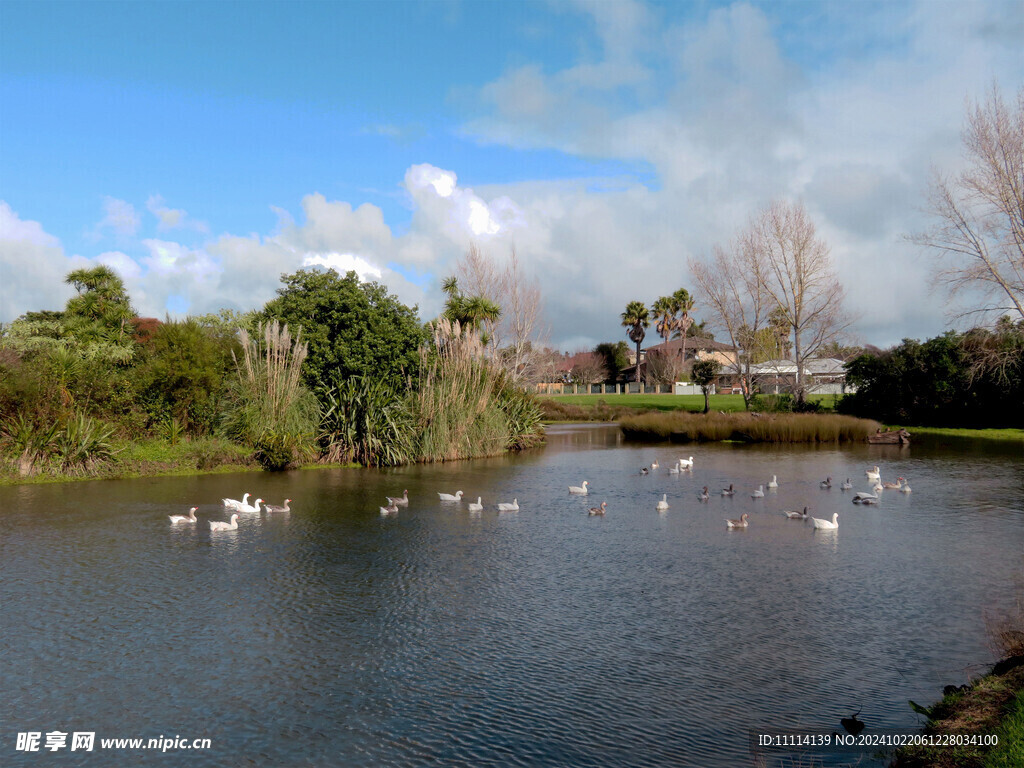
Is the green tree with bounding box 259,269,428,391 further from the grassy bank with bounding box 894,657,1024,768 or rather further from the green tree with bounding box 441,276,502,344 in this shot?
the grassy bank with bounding box 894,657,1024,768

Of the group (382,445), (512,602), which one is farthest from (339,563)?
(382,445)

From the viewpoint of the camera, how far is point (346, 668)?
7.75m

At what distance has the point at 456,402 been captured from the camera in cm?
2808

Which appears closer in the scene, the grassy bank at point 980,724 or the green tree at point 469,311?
the grassy bank at point 980,724

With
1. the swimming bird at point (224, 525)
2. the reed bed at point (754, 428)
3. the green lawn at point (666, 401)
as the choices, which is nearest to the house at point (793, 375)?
the green lawn at point (666, 401)

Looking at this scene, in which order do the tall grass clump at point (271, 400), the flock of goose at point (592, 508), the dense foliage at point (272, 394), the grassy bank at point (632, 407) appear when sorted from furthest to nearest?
the grassy bank at point (632, 407), the tall grass clump at point (271, 400), the dense foliage at point (272, 394), the flock of goose at point (592, 508)

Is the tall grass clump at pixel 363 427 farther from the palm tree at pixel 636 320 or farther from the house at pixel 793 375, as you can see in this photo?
the palm tree at pixel 636 320

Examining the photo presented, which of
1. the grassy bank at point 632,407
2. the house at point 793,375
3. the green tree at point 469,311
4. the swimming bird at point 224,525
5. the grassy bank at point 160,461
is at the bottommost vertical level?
the swimming bird at point 224,525

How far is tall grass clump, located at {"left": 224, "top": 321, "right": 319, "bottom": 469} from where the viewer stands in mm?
24312

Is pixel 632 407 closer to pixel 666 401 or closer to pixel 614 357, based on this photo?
pixel 666 401

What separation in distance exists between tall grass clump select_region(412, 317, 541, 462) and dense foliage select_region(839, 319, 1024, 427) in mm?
25433

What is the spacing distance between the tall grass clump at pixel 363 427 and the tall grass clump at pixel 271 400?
100cm

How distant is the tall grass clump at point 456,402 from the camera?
1078 inches

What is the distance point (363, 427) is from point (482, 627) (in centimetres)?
1784
